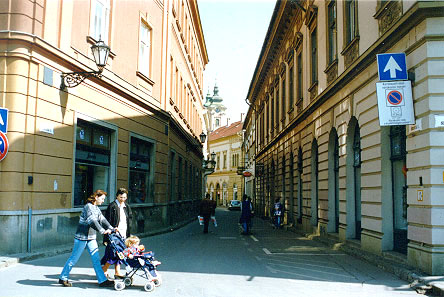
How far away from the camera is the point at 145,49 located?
19.2 meters

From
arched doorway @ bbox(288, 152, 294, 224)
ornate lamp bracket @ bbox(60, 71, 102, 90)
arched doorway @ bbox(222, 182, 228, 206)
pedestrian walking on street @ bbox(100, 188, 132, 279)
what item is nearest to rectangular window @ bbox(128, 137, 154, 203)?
ornate lamp bracket @ bbox(60, 71, 102, 90)

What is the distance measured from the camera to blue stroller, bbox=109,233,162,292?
7.49 meters

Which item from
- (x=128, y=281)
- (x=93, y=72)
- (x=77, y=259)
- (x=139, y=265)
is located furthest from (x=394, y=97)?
(x=93, y=72)

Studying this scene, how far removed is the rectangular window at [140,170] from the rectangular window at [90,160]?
201 cm

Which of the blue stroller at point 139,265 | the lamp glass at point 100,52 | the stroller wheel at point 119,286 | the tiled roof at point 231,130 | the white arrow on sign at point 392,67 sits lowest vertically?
the stroller wheel at point 119,286

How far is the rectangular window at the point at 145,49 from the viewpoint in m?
18.7

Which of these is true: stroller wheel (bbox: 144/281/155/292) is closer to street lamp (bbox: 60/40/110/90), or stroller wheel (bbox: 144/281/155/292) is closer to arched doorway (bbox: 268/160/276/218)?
street lamp (bbox: 60/40/110/90)

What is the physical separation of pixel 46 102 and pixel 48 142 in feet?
3.27

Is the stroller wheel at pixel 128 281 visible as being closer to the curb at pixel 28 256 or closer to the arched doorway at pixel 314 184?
the curb at pixel 28 256

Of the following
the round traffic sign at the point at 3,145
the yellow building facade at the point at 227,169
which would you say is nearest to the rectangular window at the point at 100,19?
the round traffic sign at the point at 3,145

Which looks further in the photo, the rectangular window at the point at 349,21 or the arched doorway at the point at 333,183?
the arched doorway at the point at 333,183

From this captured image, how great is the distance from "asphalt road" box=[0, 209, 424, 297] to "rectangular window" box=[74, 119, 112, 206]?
9.25 ft

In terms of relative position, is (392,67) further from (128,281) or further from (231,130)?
(231,130)

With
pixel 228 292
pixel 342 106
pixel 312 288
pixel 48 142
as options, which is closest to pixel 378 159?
pixel 342 106
